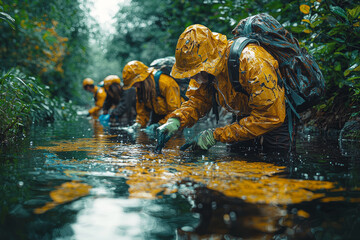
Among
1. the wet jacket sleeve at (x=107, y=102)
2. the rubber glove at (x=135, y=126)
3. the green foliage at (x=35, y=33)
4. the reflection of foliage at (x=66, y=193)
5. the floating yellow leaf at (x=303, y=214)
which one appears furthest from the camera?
the wet jacket sleeve at (x=107, y=102)

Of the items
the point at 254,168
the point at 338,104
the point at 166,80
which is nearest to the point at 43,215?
the point at 254,168

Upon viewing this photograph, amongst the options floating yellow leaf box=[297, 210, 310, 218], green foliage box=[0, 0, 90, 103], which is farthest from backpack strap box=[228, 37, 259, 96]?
green foliage box=[0, 0, 90, 103]

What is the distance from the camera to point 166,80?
5.53 m

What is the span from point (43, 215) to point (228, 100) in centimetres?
204

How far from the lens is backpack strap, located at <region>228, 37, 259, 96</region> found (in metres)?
2.75

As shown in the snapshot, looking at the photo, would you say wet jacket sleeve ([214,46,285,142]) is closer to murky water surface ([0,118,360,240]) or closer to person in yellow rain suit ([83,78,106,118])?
murky water surface ([0,118,360,240])

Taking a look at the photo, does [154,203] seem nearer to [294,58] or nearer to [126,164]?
[126,164]

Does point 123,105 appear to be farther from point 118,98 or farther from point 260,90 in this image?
point 260,90

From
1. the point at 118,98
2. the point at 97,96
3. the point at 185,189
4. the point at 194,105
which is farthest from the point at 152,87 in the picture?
the point at 97,96

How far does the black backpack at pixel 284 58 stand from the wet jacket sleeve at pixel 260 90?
0.10 meters

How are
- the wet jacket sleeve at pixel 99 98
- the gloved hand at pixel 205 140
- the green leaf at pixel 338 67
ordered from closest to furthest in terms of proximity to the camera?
the gloved hand at pixel 205 140 → the green leaf at pixel 338 67 → the wet jacket sleeve at pixel 99 98

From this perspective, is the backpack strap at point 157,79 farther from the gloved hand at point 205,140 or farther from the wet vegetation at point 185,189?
the gloved hand at point 205,140

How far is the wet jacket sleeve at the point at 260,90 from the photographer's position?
8.70 ft

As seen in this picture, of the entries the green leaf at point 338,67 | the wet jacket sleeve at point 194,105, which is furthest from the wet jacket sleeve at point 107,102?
the green leaf at point 338,67
